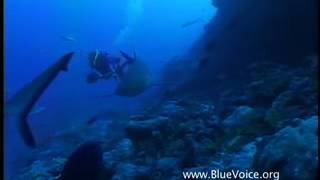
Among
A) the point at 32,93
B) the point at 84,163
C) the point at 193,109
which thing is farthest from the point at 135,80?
the point at 32,93

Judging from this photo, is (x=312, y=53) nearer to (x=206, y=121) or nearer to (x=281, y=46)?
(x=281, y=46)

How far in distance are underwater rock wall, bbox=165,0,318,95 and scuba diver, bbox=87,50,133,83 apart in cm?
247

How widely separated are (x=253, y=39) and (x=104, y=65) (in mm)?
4048

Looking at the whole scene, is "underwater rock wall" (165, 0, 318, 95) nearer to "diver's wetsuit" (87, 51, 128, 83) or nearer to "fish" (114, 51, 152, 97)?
"fish" (114, 51, 152, 97)

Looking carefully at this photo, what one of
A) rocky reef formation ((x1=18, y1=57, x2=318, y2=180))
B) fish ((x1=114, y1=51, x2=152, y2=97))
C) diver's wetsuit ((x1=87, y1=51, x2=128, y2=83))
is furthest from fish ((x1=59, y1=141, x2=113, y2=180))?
fish ((x1=114, y1=51, x2=152, y2=97))

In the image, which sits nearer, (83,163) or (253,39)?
(83,163)

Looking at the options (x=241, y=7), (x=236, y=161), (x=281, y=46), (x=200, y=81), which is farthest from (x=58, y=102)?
(x=236, y=161)

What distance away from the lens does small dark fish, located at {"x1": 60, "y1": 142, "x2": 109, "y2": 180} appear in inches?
145

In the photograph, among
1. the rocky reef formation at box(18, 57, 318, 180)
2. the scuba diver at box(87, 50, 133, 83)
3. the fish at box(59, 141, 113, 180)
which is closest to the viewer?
the rocky reef formation at box(18, 57, 318, 180)

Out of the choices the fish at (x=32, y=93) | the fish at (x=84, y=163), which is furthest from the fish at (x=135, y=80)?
the fish at (x=32, y=93)

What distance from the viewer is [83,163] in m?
3.69

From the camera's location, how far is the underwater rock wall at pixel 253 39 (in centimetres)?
650

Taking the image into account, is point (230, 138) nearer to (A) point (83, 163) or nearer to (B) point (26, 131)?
(A) point (83, 163)

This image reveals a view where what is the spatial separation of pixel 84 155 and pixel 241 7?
21.2ft
